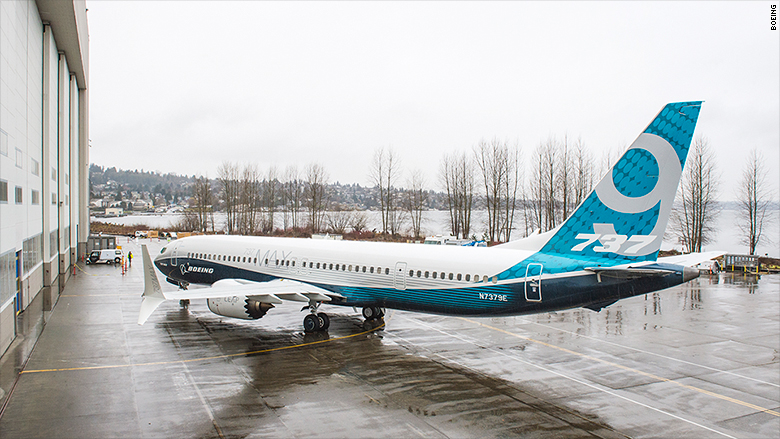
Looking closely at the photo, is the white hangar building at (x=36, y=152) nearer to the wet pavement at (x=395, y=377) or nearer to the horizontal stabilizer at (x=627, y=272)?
the wet pavement at (x=395, y=377)

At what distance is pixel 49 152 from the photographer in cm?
2844

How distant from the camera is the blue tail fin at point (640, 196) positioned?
14188mm

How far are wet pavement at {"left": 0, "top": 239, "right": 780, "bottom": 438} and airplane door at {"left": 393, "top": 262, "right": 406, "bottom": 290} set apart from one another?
2164mm

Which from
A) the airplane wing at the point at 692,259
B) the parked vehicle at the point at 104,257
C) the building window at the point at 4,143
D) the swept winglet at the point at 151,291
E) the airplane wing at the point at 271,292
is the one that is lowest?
the parked vehicle at the point at 104,257

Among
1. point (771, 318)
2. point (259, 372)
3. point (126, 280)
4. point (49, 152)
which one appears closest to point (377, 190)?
point (126, 280)

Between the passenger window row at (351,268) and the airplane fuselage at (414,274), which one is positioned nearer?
the airplane fuselage at (414,274)

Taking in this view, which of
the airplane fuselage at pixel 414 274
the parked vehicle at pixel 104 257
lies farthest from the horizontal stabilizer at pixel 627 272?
the parked vehicle at pixel 104 257

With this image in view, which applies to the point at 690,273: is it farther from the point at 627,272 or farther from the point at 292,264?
the point at 292,264

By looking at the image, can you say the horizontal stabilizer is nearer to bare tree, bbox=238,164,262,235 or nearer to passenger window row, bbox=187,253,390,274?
passenger window row, bbox=187,253,390,274

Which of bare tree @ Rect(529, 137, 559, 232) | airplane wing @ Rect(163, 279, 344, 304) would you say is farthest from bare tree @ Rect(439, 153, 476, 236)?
airplane wing @ Rect(163, 279, 344, 304)

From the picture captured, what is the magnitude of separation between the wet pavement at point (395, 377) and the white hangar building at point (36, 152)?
120 inches

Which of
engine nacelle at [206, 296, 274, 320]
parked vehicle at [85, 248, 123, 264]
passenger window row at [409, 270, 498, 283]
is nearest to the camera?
passenger window row at [409, 270, 498, 283]

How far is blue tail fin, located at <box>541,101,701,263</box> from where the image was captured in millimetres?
14188

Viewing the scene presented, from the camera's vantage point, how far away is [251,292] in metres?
19.1
